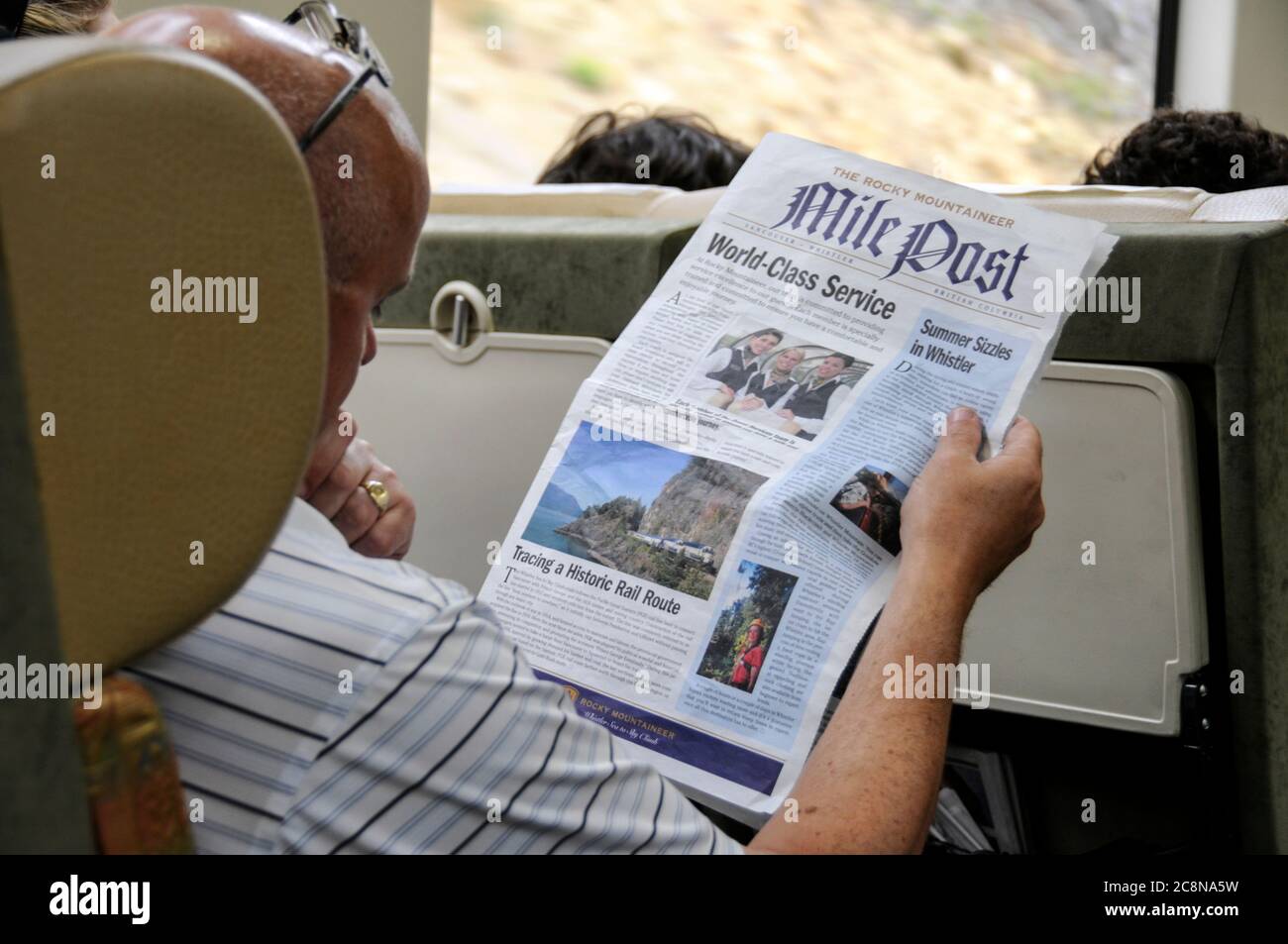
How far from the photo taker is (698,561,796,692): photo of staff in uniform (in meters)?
0.78

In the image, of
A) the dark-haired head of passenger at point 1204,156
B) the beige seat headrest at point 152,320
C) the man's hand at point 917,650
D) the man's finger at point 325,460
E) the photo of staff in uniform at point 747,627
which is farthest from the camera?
the dark-haired head of passenger at point 1204,156

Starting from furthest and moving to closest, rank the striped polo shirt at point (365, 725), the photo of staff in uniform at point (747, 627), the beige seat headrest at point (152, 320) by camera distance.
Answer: the photo of staff in uniform at point (747, 627) → the striped polo shirt at point (365, 725) → the beige seat headrest at point (152, 320)

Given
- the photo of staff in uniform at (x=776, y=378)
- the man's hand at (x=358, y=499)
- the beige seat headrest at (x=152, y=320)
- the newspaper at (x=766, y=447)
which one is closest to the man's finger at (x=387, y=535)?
the man's hand at (x=358, y=499)

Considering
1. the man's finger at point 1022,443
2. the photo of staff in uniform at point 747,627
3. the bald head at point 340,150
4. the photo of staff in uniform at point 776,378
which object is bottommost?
the photo of staff in uniform at point 747,627

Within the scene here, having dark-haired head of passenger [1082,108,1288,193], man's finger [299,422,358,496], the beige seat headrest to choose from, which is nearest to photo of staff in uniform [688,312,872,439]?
man's finger [299,422,358,496]

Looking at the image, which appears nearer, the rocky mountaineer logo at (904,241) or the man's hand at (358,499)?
the rocky mountaineer logo at (904,241)

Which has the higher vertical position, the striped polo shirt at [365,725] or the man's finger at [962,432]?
the man's finger at [962,432]

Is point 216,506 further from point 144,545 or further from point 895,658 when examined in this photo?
point 895,658

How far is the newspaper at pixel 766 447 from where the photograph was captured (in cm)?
78

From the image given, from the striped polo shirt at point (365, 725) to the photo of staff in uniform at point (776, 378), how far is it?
1.13ft

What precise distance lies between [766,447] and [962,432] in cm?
13

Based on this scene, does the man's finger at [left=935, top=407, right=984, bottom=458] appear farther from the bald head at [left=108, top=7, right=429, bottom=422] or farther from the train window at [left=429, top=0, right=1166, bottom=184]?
the train window at [left=429, top=0, right=1166, bottom=184]

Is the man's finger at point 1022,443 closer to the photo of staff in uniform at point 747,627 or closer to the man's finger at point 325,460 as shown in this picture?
the photo of staff in uniform at point 747,627

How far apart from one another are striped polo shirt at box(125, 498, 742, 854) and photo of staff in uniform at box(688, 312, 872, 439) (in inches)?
13.6
